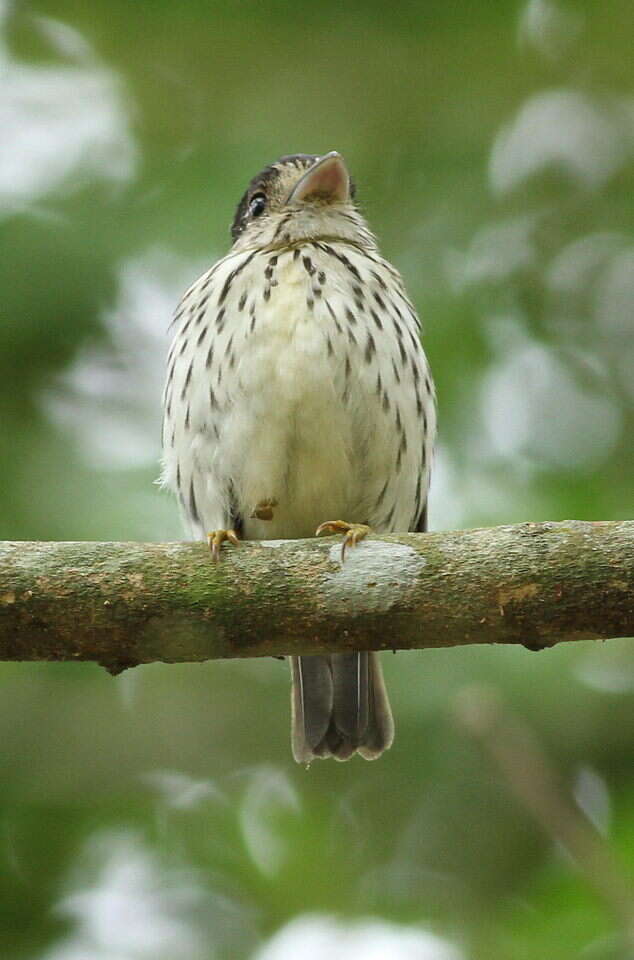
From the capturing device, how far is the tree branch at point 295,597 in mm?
3156

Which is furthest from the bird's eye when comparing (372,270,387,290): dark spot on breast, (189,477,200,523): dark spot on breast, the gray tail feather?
the gray tail feather

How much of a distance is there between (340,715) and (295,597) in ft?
4.34

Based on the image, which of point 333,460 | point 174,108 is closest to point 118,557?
point 333,460

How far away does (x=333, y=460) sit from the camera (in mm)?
4191

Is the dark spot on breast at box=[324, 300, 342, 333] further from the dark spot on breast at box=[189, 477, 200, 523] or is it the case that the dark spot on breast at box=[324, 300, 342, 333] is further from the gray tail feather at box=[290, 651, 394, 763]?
the gray tail feather at box=[290, 651, 394, 763]

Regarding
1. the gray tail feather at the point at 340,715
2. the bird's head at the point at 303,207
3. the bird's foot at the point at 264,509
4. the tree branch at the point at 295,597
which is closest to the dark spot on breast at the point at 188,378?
the bird's foot at the point at 264,509

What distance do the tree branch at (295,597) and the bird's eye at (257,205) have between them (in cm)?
180

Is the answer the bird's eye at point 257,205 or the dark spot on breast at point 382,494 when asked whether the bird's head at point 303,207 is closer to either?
the bird's eye at point 257,205

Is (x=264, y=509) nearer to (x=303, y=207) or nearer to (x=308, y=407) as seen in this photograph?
(x=308, y=407)

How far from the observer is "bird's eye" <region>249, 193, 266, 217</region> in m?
4.86

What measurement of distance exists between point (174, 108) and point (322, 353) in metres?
1.93

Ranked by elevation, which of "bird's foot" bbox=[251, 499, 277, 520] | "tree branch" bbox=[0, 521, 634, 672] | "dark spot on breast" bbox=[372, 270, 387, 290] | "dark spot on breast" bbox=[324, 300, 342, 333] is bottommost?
"tree branch" bbox=[0, 521, 634, 672]

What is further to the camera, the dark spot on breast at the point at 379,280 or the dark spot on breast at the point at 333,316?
the dark spot on breast at the point at 379,280

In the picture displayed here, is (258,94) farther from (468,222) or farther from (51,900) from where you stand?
(51,900)
